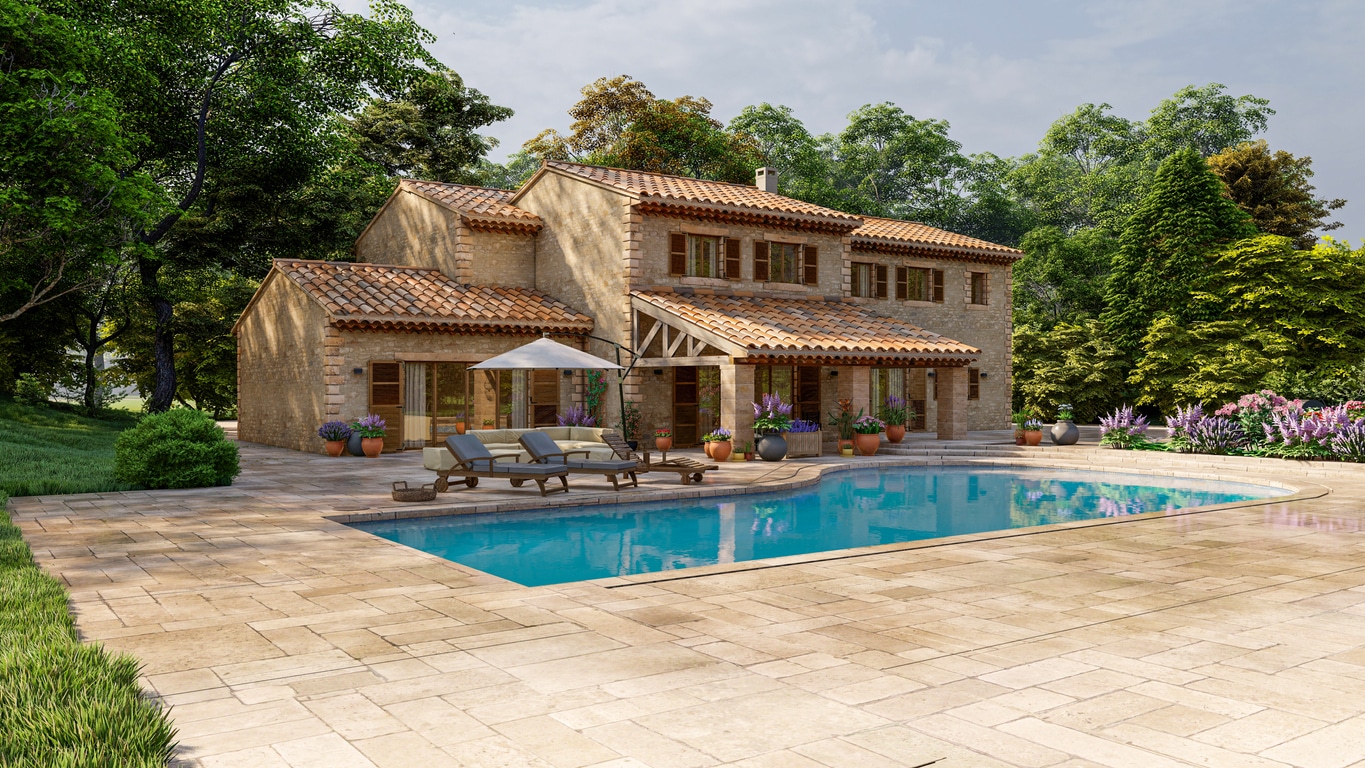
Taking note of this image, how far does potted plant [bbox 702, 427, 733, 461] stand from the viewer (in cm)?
1922

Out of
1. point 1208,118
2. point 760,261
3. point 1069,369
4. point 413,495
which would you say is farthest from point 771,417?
point 1208,118

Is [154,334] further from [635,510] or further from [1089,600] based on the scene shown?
[1089,600]

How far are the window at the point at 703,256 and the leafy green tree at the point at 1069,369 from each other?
43.5ft

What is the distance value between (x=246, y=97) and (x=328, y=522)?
22.9 meters

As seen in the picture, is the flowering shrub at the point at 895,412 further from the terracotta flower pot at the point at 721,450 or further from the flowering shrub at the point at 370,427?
the flowering shrub at the point at 370,427

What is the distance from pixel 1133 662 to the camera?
5.28 meters

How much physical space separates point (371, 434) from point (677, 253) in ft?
26.7

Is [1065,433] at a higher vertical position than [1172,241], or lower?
lower

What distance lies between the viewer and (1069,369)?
2981 cm

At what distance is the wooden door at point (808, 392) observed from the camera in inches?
930

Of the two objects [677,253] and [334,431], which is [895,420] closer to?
[677,253]

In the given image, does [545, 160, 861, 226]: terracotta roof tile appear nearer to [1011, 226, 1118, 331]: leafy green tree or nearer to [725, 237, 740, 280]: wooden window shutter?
[725, 237, 740, 280]: wooden window shutter

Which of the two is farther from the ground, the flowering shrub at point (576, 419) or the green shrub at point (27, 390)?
the green shrub at point (27, 390)

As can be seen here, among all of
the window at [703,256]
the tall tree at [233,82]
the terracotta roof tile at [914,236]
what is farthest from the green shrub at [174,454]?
the terracotta roof tile at [914,236]
